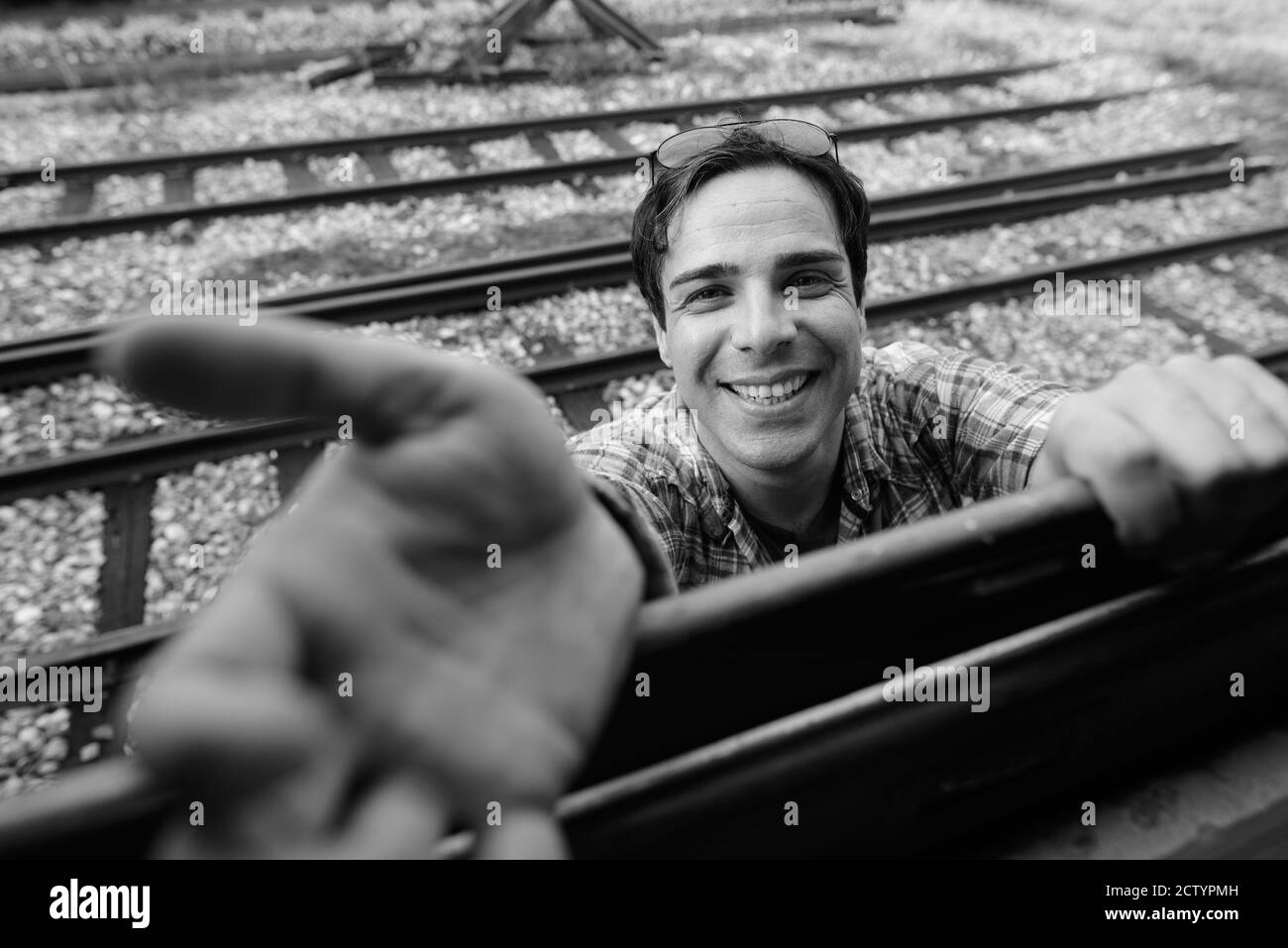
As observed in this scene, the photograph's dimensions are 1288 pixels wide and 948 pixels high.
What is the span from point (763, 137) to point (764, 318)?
582 millimetres

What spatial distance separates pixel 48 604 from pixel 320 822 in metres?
3.69

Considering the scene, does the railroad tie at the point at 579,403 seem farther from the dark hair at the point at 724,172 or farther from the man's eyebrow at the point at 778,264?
the man's eyebrow at the point at 778,264

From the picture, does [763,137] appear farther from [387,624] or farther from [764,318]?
[387,624]

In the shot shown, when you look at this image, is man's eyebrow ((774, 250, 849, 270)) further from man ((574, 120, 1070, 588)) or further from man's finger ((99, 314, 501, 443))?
man's finger ((99, 314, 501, 443))

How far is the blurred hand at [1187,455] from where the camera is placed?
1.28m

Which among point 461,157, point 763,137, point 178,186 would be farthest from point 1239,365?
point 178,186

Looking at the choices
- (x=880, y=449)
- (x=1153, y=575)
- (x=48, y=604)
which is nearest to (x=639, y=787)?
(x=1153, y=575)

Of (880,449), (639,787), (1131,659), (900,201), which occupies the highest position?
(900,201)

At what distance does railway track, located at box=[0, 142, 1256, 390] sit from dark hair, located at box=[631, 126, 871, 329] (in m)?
3.18

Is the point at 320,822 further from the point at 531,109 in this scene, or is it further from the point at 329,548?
the point at 531,109

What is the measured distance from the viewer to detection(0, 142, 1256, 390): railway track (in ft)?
15.9

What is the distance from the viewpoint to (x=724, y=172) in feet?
7.27

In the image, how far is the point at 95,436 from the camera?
445 centimetres

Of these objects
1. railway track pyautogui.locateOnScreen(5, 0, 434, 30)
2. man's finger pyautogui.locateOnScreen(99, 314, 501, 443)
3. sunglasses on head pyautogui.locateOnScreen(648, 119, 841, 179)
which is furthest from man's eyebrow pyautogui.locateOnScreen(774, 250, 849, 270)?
railway track pyautogui.locateOnScreen(5, 0, 434, 30)
